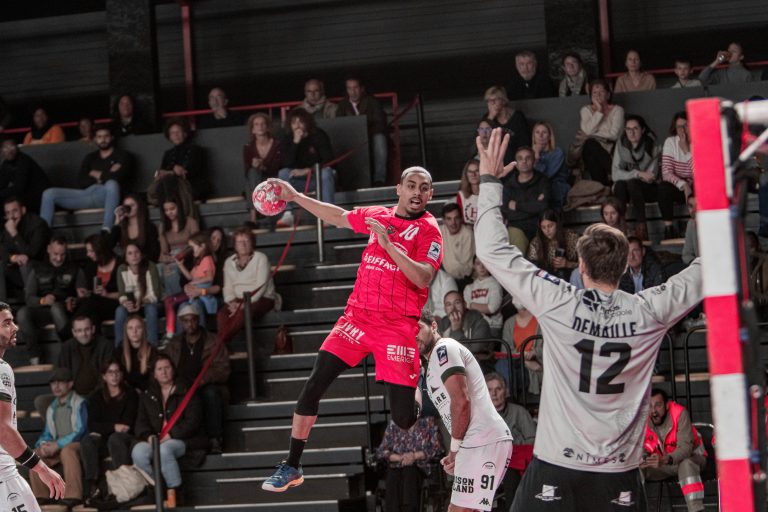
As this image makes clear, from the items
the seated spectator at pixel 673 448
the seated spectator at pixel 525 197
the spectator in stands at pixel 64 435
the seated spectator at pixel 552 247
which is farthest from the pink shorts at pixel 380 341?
the spectator in stands at pixel 64 435

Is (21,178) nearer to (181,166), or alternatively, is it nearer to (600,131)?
(181,166)

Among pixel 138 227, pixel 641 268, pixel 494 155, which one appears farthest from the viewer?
pixel 138 227

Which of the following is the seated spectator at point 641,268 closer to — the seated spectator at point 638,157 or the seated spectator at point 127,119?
the seated spectator at point 638,157

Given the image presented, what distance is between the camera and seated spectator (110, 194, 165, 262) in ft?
46.0

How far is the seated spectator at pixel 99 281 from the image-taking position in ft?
44.2

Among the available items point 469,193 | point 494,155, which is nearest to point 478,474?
point 494,155

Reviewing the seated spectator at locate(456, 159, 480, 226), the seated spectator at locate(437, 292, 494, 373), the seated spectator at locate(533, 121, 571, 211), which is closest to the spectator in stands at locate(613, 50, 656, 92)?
the seated spectator at locate(533, 121, 571, 211)

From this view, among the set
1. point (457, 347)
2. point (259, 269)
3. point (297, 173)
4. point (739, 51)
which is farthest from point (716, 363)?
point (739, 51)

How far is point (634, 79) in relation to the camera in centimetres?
1498

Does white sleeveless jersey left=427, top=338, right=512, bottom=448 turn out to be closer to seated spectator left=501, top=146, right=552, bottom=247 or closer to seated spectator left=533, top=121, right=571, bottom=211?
seated spectator left=501, top=146, right=552, bottom=247

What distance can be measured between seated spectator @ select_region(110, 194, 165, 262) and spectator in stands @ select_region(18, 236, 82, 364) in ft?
2.29

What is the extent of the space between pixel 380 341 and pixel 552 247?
465 centimetres

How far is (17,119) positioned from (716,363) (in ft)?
56.5

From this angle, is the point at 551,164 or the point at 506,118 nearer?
the point at 551,164
